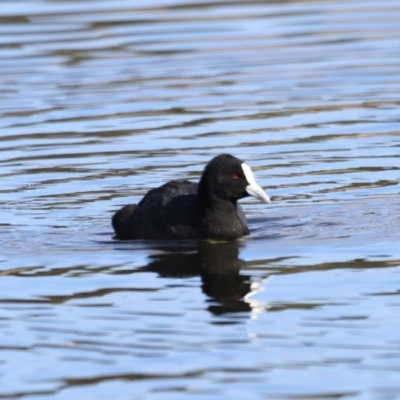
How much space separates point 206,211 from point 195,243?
0.95 ft

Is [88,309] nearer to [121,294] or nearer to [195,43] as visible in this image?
[121,294]

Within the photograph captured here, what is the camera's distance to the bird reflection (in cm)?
847

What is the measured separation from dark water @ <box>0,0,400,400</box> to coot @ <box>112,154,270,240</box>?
17 centimetres

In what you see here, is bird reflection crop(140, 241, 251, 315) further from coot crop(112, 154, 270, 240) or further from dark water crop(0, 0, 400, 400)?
coot crop(112, 154, 270, 240)

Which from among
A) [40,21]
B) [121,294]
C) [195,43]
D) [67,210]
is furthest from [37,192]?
[40,21]

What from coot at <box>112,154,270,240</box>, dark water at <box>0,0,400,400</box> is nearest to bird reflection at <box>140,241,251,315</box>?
dark water at <box>0,0,400,400</box>

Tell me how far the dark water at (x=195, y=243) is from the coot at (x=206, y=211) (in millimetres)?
170

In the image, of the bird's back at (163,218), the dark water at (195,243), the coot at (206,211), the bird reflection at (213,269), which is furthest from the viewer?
the bird's back at (163,218)

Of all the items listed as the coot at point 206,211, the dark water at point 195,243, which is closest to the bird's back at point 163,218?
the coot at point 206,211

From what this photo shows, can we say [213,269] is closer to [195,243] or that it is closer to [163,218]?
[195,243]

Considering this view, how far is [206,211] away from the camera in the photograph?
10.5m

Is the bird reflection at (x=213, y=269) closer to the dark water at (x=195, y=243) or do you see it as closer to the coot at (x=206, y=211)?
the dark water at (x=195, y=243)

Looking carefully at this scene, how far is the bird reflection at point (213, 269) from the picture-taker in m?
8.47

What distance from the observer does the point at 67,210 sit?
11547 mm
